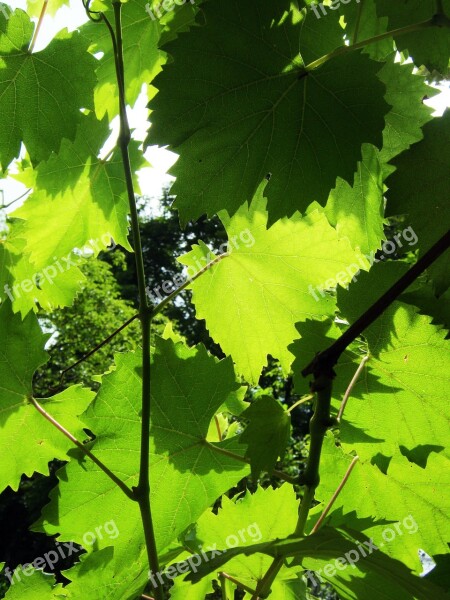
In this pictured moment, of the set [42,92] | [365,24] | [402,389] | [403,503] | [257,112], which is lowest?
[403,503]

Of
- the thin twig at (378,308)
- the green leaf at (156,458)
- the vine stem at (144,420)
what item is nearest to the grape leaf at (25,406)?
the green leaf at (156,458)

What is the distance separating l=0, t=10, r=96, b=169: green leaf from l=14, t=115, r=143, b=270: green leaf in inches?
7.6

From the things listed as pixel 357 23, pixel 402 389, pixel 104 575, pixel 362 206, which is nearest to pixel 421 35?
pixel 357 23

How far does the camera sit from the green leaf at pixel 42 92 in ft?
3.09

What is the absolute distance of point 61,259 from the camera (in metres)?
1.23

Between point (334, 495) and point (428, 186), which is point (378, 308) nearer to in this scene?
point (428, 186)

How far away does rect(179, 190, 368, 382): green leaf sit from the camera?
1.03 m

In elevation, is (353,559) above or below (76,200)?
below

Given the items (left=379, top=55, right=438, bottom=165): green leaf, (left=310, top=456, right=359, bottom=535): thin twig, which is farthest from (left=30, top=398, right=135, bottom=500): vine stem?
(left=379, top=55, right=438, bottom=165): green leaf

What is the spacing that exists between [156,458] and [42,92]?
55 centimetres

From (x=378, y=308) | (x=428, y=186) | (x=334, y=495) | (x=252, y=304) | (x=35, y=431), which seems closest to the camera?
(x=378, y=308)

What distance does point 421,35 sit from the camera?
2.60 feet

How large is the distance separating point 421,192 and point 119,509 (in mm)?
533

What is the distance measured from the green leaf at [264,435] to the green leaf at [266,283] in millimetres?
348
